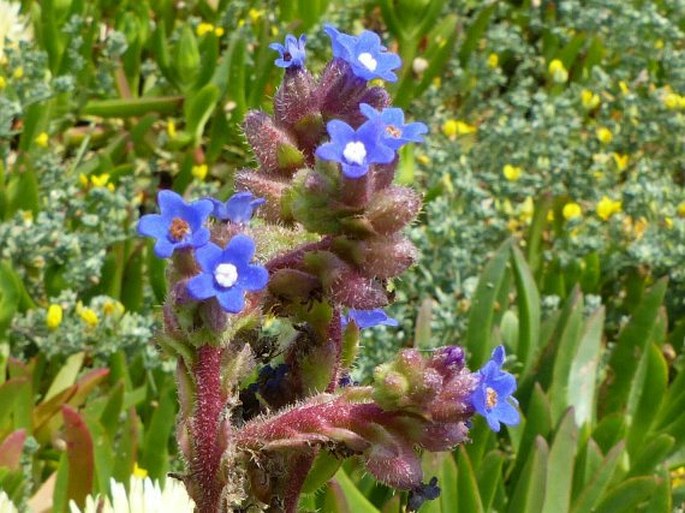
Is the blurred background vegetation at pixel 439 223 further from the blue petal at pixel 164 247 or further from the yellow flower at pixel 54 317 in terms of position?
the blue petal at pixel 164 247

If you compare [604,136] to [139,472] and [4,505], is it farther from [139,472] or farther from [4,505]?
[4,505]

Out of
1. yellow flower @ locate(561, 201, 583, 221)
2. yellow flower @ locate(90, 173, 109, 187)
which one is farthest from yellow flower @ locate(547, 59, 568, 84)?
yellow flower @ locate(90, 173, 109, 187)

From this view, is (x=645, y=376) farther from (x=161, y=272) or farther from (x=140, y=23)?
(x=140, y=23)

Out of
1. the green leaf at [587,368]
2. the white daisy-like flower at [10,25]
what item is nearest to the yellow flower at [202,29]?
the white daisy-like flower at [10,25]

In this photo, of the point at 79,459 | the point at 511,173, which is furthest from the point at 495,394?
the point at 511,173

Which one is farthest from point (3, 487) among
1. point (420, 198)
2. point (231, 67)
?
point (231, 67)

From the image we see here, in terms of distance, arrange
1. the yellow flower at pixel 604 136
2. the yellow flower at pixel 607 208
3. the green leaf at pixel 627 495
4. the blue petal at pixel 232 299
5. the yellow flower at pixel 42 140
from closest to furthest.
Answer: the blue petal at pixel 232 299, the green leaf at pixel 627 495, the yellow flower at pixel 42 140, the yellow flower at pixel 607 208, the yellow flower at pixel 604 136

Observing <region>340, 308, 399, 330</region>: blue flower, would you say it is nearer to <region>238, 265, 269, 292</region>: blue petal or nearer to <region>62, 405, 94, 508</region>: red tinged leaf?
<region>238, 265, 269, 292</region>: blue petal
